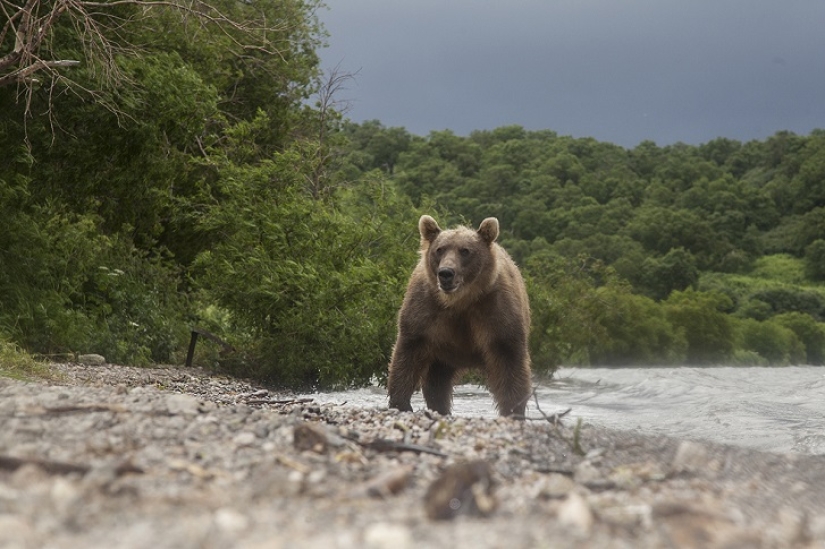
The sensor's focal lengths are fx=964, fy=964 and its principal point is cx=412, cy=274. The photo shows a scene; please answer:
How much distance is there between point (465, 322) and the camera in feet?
27.3

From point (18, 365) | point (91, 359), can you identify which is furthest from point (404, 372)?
point (91, 359)

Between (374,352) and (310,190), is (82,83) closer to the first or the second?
(374,352)

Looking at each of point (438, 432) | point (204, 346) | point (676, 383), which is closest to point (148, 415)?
point (438, 432)

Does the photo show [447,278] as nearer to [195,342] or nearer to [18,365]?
[18,365]

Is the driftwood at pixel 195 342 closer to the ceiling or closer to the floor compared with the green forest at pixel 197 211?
closer to the floor

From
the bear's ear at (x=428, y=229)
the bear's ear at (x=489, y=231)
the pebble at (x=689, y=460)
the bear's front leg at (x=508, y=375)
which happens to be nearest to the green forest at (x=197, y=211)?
the bear's ear at (x=428, y=229)

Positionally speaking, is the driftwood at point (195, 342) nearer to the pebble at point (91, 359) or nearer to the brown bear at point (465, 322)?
the pebble at point (91, 359)

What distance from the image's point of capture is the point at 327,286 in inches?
536

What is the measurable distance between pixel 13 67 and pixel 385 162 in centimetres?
3448

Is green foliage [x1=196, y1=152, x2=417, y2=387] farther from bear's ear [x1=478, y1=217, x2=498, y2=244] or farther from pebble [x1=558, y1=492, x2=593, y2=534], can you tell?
pebble [x1=558, y1=492, x2=593, y2=534]

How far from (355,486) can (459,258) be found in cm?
490

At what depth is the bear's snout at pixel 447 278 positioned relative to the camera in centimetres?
801

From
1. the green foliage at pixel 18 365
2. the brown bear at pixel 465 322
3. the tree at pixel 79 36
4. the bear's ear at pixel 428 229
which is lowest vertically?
the green foliage at pixel 18 365

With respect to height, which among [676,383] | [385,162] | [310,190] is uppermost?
[385,162]
